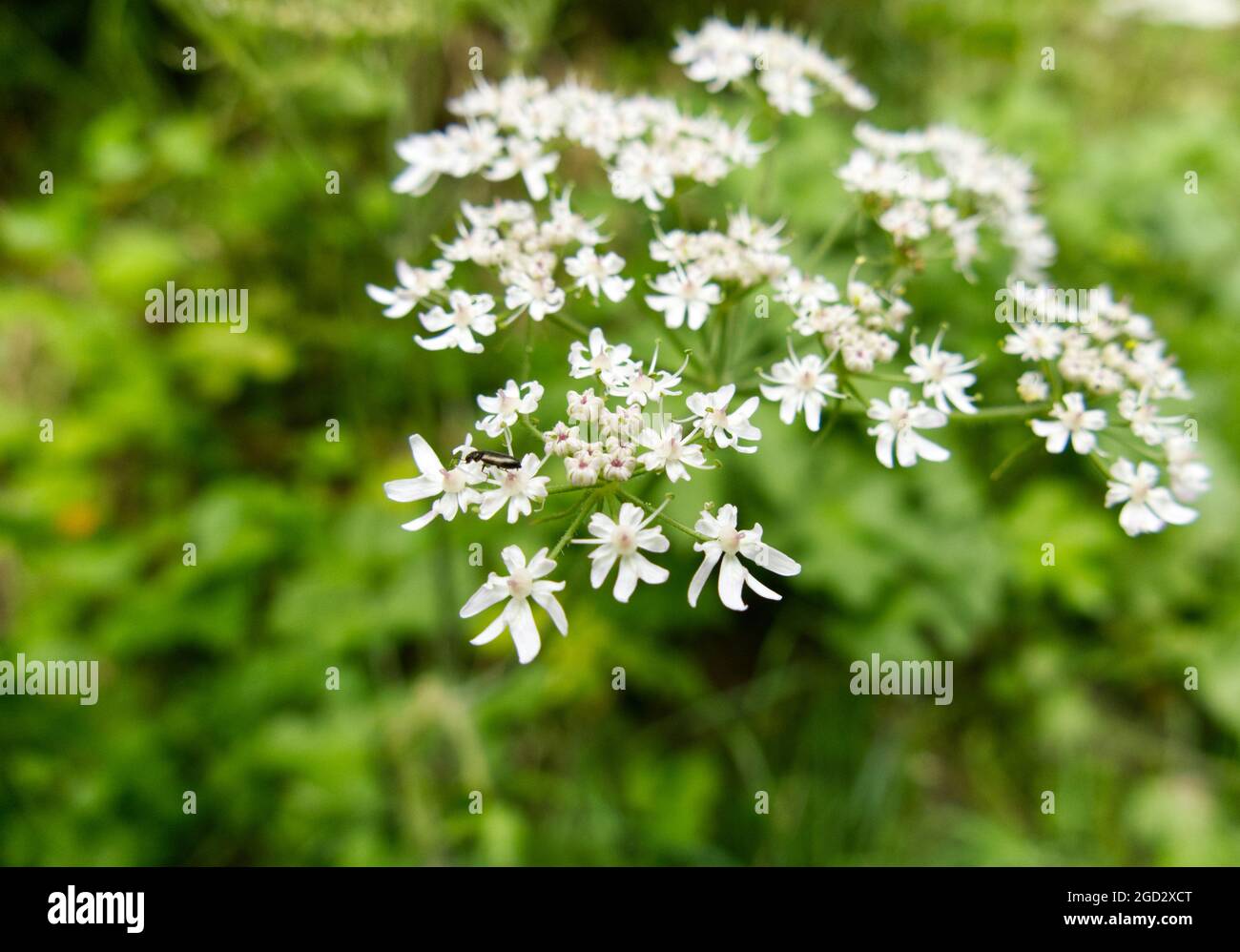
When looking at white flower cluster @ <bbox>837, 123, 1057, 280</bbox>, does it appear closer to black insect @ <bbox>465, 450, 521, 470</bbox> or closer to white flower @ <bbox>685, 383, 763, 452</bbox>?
white flower @ <bbox>685, 383, 763, 452</bbox>

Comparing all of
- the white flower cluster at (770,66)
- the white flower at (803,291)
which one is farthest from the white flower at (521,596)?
the white flower cluster at (770,66)

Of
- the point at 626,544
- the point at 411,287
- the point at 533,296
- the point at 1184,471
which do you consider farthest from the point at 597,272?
the point at 1184,471

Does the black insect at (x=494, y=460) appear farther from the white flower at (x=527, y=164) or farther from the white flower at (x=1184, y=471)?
the white flower at (x=1184, y=471)

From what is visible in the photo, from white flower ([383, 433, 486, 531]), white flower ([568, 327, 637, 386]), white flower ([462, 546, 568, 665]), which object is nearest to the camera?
white flower ([462, 546, 568, 665])

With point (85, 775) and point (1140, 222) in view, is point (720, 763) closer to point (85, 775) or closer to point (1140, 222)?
point (85, 775)

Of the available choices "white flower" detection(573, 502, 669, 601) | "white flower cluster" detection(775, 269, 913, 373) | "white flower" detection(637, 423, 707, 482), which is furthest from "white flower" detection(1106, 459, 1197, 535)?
"white flower" detection(573, 502, 669, 601)

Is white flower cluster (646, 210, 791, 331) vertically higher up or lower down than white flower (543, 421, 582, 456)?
higher up
